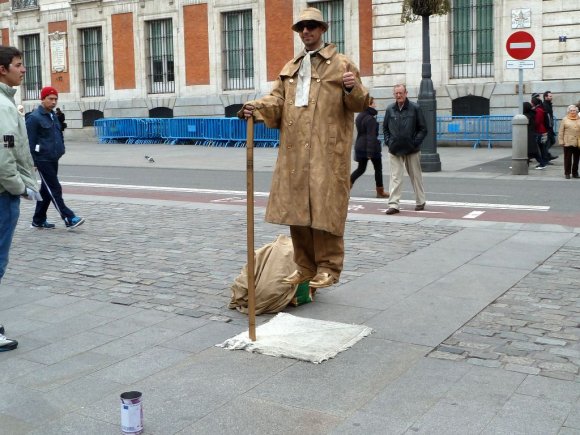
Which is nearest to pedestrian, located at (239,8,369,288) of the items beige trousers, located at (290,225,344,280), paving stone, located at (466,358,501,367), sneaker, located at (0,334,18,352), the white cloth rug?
beige trousers, located at (290,225,344,280)

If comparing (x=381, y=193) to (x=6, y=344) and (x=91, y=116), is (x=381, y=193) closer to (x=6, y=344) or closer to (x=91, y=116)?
(x=6, y=344)

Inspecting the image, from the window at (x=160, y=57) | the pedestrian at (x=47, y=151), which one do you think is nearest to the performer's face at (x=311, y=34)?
the pedestrian at (x=47, y=151)

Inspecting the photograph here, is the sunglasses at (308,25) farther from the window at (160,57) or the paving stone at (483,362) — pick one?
the window at (160,57)

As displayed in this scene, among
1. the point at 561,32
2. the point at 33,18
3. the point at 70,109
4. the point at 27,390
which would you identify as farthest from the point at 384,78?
the point at 27,390

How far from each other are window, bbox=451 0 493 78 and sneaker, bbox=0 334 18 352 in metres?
22.6

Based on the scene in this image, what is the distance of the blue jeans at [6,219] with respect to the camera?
5551 mm

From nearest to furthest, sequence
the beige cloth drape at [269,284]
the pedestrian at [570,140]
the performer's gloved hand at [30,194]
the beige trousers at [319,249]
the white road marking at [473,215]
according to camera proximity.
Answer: the performer's gloved hand at [30,194], the beige trousers at [319,249], the beige cloth drape at [269,284], the white road marking at [473,215], the pedestrian at [570,140]

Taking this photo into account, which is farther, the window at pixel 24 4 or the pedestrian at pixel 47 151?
the window at pixel 24 4

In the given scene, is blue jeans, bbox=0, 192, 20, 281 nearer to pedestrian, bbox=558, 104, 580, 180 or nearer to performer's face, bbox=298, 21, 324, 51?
performer's face, bbox=298, 21, 324, 51

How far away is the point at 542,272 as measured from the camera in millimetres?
7559

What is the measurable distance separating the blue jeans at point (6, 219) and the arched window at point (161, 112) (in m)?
28.1

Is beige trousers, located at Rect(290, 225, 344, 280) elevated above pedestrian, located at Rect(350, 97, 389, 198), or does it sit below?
below

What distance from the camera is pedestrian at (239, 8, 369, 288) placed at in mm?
5594

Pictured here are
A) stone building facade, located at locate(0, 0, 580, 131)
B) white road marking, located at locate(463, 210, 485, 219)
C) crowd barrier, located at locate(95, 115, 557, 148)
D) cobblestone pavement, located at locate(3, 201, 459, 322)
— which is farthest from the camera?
crowd barrier, located at locate(95, 115, 557, 148)
